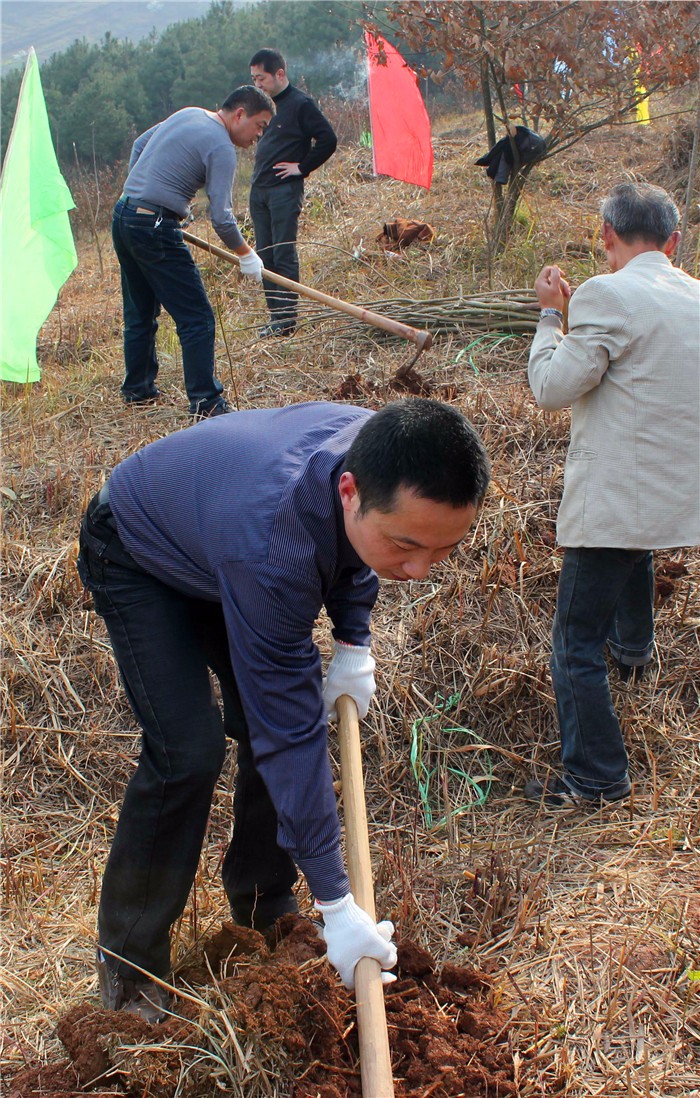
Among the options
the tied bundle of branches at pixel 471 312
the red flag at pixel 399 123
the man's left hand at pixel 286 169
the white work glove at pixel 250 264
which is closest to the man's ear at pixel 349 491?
the tied bundle of branches at pixel 471 312

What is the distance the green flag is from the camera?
452 cm

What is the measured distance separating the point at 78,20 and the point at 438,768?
88.2m

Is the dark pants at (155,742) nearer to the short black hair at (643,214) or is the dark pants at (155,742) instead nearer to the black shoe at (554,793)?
the black shoe at (554,793)

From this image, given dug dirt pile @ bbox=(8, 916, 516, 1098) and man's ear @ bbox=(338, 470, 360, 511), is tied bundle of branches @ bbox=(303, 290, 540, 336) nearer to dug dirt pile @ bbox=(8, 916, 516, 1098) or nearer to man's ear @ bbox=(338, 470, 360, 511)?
man's ear @ bbox=(338, 470, 360, 511)

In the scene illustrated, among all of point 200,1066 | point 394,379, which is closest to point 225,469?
point 200,1066

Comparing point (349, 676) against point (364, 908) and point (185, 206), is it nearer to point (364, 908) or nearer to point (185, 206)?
point (364, 908)

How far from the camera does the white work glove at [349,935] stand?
5.86ft

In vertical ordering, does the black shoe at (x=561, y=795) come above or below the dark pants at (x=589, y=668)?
below

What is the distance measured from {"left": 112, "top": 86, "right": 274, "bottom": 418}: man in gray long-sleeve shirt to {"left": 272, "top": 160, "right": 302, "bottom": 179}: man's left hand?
1.36 meters

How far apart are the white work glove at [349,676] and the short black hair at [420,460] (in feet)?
2.43

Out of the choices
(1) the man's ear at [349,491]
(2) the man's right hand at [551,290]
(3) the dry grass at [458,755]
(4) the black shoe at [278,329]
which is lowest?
(3) the dry grass at [458,755]

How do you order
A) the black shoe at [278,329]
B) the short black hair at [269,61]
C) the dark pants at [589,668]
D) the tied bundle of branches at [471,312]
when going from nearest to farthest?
the dark pants at [589,668] → the tied bundle of branches at [471,312] → the black shoe at [278,329] → the short black hair at [269,61]

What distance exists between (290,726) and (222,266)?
718 centimetres

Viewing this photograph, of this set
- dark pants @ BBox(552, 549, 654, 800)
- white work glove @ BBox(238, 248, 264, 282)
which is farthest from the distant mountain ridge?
dark pants @ BBox(552, 549, 654, 800)
